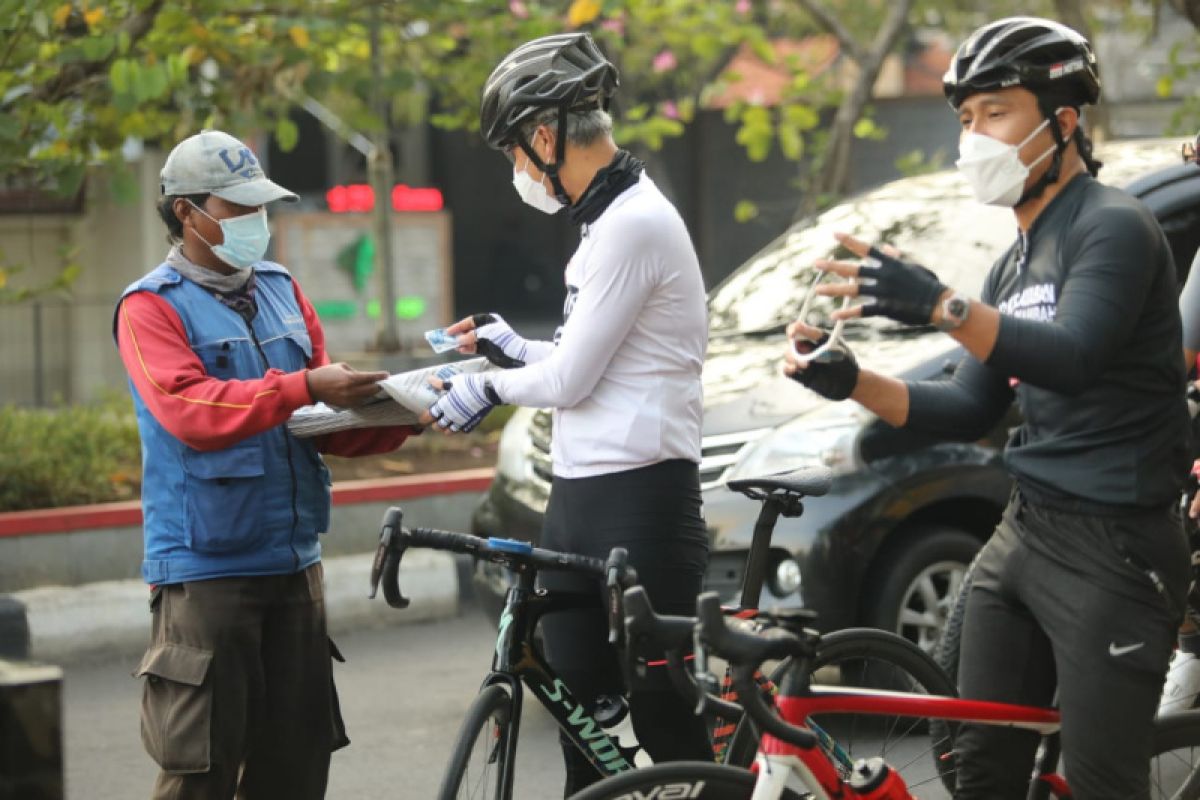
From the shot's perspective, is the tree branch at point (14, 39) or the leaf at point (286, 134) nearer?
the tree branch at point (14, 39)

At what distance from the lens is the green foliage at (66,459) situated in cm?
824

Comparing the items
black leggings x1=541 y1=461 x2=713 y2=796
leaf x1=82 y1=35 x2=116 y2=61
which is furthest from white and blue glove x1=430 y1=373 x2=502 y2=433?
leaf x1=82 y1=35 x2=116 y2=61

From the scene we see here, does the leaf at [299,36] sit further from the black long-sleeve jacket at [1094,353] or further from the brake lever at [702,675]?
the brake lever at [702,675]

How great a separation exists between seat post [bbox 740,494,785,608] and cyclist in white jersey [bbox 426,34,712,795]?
318 millimetres

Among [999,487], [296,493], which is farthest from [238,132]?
[296,493]

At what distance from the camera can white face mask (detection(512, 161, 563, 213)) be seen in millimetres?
3914

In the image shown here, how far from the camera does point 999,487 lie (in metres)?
6.16

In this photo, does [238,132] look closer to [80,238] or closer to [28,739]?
[80,238]

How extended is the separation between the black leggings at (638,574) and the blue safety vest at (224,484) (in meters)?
0.59

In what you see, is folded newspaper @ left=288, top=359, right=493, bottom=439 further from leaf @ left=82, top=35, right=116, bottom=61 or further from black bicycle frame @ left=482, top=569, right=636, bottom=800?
leaf @ left=82, top=35, right=116, bottom=61

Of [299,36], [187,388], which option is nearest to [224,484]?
[187,388]

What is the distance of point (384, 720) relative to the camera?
650cm

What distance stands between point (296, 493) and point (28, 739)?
1.24 meters

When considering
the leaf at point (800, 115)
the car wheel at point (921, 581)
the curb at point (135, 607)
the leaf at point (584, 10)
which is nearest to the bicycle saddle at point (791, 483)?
the car wheel at point (921, 581)
